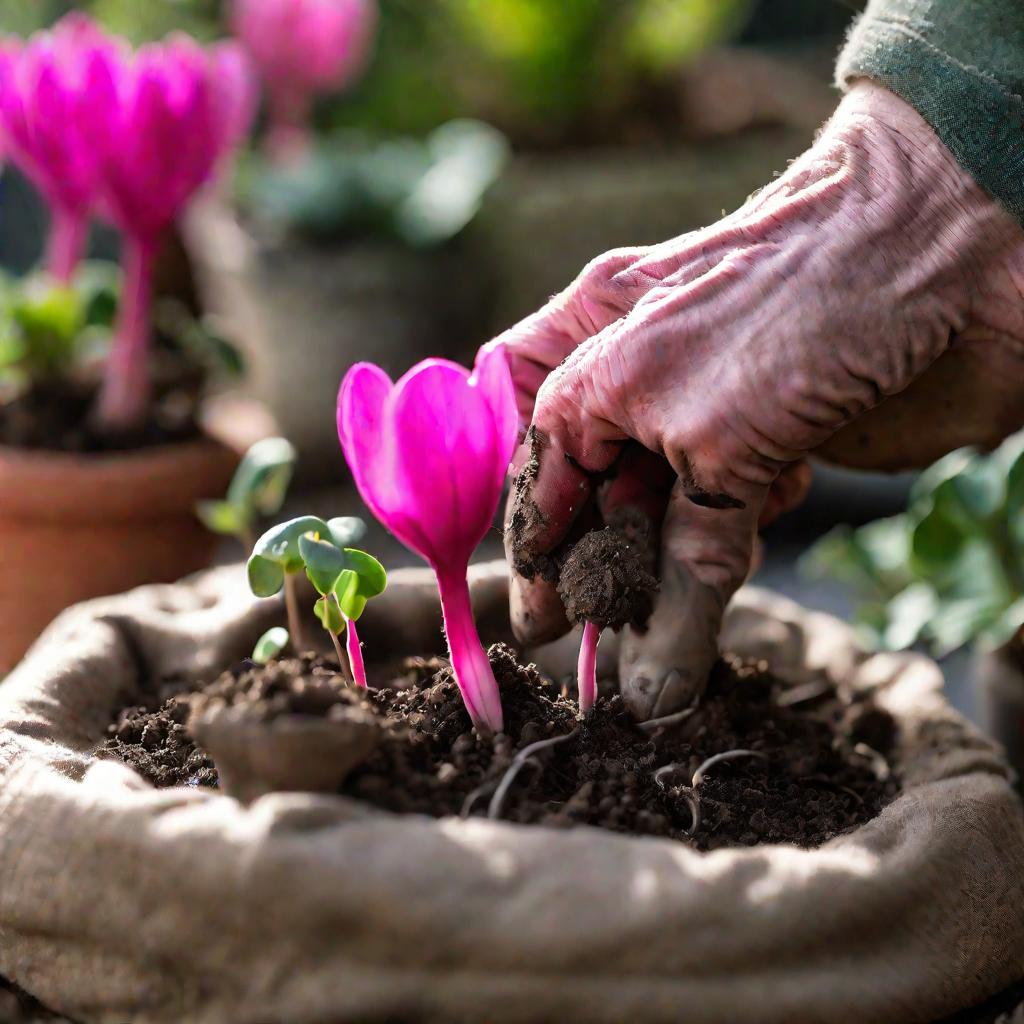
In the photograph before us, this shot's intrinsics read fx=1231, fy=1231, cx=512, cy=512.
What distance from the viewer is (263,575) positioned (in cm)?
81

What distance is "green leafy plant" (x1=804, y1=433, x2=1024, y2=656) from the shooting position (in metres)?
1.22

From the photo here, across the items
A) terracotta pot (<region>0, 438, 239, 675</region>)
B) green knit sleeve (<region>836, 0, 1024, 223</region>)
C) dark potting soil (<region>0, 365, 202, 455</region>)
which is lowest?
terracotta pot (<region>0, 438, 239, 675</region>)

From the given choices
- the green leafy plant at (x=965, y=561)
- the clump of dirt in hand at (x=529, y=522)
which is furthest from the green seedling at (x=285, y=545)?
the green leafy plant at (x=965, y=561)

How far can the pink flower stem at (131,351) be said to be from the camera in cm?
152

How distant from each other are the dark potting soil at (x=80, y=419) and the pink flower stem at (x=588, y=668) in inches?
34.2

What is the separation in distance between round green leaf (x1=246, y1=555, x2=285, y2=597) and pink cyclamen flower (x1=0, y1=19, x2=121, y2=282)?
0.82 m

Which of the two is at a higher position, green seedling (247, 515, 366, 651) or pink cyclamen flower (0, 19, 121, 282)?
pink cyclamen flower (0, 19, 121, 282)

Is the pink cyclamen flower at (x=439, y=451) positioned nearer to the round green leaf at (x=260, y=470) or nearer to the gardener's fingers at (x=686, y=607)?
the gardener's fingers at (x=686, y=607)

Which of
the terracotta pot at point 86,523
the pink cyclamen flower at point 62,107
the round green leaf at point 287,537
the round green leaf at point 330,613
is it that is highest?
the pink cyclamen flower at point 62,107

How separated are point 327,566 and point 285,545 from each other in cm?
5

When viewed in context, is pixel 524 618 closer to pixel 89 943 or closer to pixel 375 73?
pixel 89 943

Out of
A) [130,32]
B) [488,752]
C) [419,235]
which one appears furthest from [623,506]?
[130,32]

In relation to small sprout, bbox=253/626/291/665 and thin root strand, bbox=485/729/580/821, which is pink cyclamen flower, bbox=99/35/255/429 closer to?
small sprout, bbox=253/626/291/665

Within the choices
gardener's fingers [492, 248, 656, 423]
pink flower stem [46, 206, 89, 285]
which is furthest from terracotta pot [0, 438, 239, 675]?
gardener's fingers [492, 248, 656, 423]
